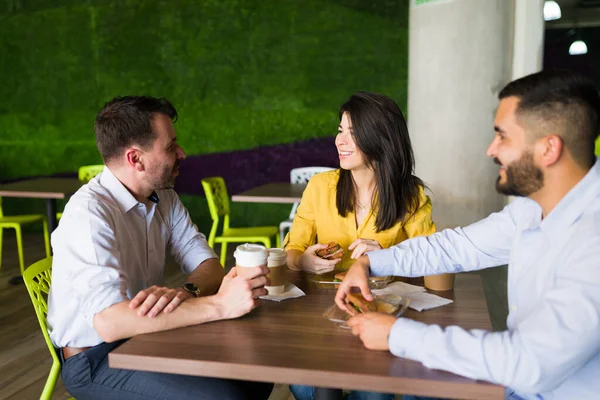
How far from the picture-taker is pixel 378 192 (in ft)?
7.83

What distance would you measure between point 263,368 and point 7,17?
23.1 feet

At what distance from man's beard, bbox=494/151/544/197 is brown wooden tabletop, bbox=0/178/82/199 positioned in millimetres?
3994

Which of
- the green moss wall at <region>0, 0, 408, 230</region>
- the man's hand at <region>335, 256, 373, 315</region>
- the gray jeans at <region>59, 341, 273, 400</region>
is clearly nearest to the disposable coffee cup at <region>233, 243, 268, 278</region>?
the man's hand at <region>335, 256, 373, 315</region>

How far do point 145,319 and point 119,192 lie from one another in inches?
24.0

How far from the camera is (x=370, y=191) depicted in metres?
2.42

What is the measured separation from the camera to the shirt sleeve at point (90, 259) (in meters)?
1.57

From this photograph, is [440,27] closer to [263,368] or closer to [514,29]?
[514,29]

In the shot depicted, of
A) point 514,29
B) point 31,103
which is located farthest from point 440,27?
point 31,103

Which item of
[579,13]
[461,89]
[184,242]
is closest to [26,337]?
[184,242]

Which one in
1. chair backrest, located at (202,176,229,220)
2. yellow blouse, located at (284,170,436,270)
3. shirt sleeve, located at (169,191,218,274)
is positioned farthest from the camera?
chair backrest, located at (202,176,229,220)

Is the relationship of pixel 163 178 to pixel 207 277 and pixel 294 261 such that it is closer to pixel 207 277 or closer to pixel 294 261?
pixel 207 277

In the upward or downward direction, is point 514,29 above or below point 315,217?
above

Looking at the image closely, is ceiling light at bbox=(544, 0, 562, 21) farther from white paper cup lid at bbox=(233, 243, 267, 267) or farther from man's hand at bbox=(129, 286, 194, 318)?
man's hand at bbox=(129, 286, 194, 318)

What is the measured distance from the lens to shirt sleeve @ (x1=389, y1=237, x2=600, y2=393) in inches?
44.1
